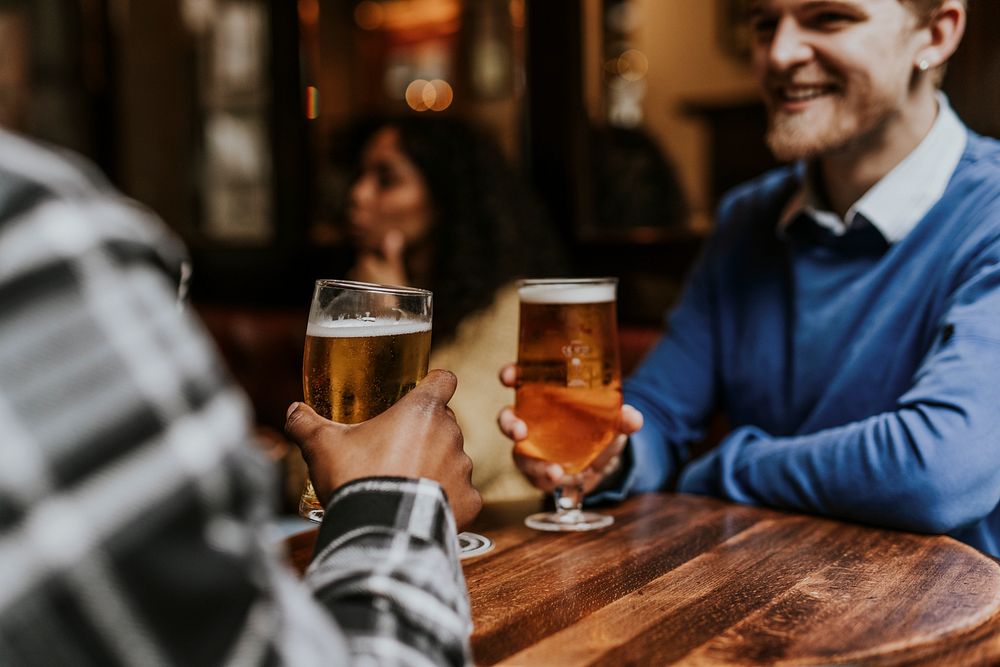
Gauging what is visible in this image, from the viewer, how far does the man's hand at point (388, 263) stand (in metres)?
2.87

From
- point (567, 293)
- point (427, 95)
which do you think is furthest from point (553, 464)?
point (427, 95)

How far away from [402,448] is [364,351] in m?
0.23

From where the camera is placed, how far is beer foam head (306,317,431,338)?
100 cm

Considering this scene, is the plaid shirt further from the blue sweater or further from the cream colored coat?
the cream colored coat

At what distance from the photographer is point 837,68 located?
157 cm

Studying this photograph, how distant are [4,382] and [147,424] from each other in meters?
0.06

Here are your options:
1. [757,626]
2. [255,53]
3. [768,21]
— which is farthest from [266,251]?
[757,626]

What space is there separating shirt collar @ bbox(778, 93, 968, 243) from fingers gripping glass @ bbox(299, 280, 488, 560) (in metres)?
0.90

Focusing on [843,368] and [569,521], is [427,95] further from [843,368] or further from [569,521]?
[569,521]

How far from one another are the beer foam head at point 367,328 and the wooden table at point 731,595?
273 mm

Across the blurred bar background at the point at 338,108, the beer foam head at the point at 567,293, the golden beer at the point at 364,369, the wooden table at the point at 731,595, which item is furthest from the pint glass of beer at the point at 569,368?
the blurred bar background at the point at 338,108

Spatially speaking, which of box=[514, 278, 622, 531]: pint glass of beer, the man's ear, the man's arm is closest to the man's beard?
the man's ear

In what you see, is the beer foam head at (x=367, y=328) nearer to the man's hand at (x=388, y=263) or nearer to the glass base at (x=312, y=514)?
the glass base at (x=312, y=514)

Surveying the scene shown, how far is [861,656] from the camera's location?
0.80m
